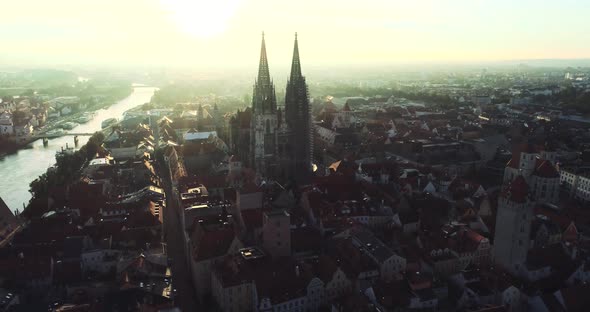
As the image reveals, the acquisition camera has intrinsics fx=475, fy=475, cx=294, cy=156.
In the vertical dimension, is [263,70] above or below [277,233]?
above

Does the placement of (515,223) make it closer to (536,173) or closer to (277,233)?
(277,233)

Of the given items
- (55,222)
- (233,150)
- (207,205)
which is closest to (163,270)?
(207,205)

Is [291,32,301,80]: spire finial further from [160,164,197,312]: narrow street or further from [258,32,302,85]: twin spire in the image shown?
[160,164,197,312]: narrow street

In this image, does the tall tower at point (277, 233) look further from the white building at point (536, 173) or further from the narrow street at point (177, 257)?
the white building at point (536, 173)

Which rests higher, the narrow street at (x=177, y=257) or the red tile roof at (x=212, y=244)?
the red tile roof at (x=212, y=244)

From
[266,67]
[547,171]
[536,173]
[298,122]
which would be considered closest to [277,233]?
[298,122]

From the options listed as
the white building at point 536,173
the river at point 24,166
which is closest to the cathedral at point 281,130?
the white building at point 536,173

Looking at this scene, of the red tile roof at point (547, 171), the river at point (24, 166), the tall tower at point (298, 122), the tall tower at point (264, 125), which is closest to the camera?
the red tile roof at point (547, 171)
